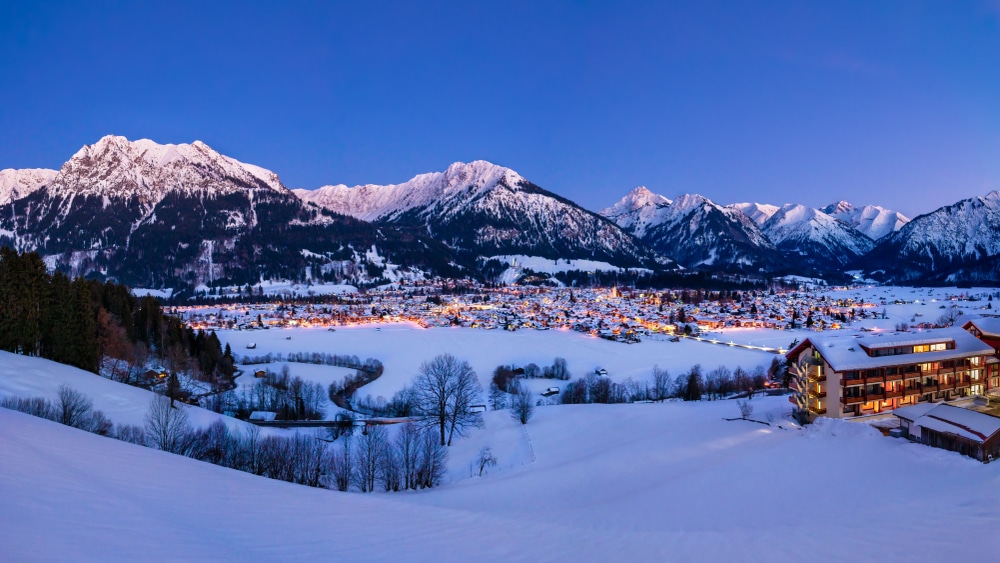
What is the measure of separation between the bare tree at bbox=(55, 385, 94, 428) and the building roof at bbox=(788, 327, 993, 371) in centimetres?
3447

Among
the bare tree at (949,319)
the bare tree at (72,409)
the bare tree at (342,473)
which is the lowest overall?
the bare tree at (342,473)

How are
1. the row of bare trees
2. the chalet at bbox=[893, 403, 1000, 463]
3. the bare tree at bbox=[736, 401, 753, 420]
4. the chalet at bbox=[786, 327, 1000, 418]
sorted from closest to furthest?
the chalet at bbox=[893, 403, 1000, 463]
the row of bare trees
the chalet at bbox=[786, 327, 1000, 418]
the bare tree at bbox=[736, 401, 753, 420]

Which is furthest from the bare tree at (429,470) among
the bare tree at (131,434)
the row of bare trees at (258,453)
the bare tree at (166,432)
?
the bare tree at (131,434)

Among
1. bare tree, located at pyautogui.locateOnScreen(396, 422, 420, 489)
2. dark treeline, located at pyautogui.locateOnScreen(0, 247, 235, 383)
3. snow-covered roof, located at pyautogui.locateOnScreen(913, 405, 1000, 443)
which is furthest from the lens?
dark treeline, located at pyautogui.locateOnScreen(0, 247, 235, 383)

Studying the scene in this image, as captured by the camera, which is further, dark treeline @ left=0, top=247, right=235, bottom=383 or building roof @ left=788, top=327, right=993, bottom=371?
dark treeline @ left=0, top=247, right=235, bottom=383

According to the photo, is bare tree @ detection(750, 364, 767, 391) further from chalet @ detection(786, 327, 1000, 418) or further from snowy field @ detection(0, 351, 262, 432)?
snowy field @ detection(0, 351, 262, 432)

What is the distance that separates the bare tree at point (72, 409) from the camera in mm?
20250

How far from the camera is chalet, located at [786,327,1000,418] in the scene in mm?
25548

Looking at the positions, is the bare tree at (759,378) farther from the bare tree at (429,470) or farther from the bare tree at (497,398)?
the bare tree at (429,470)

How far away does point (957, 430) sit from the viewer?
60.5 ft

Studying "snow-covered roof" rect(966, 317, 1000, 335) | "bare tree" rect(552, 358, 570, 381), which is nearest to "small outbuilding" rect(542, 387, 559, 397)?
"bare tree" rect(552, 358, 570, 381)

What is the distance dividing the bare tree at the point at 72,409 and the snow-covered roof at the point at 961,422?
33.7 m

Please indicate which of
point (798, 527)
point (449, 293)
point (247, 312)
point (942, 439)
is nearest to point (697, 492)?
point (798, 527)

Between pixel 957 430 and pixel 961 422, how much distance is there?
0.54 m
